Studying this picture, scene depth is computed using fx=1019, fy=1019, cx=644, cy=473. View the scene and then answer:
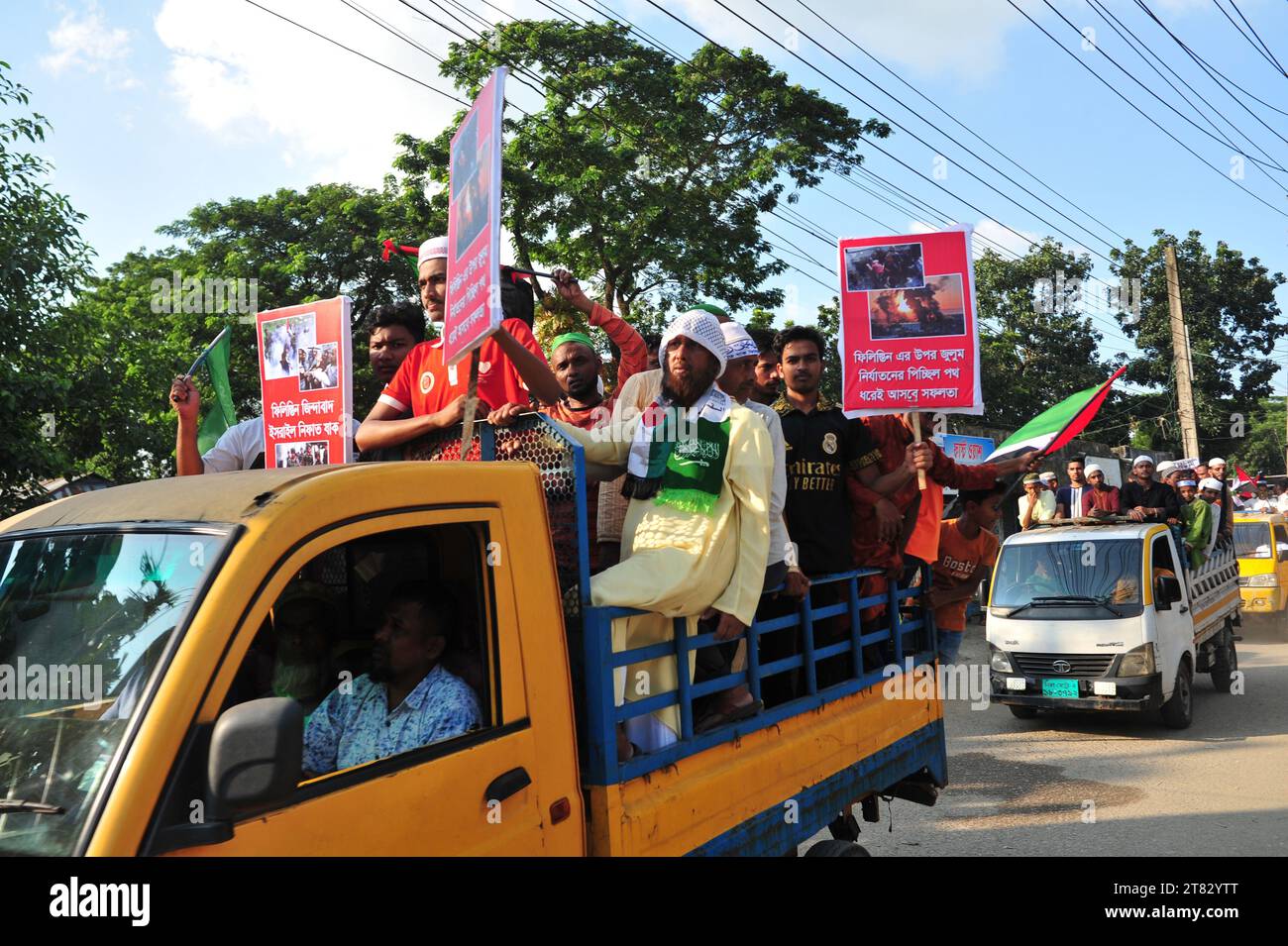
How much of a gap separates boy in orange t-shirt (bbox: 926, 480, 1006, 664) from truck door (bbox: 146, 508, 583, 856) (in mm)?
2851

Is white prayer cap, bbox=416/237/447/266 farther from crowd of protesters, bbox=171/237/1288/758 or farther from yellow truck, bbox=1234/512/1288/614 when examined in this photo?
yellow truck, bbox=1234/512/1288/614

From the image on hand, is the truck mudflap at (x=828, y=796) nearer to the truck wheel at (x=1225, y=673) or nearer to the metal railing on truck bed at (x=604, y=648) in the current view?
the metal railing on truck bed at (x=604, y=648)

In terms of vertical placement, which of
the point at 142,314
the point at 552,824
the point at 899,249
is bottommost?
the point at 552,824

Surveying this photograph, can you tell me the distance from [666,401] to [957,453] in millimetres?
15821

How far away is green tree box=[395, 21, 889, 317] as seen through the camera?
58.1ft

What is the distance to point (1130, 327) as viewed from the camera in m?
32.9

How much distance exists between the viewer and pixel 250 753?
5.66ft

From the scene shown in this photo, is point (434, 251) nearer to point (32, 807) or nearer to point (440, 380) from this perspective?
point (440, 380)

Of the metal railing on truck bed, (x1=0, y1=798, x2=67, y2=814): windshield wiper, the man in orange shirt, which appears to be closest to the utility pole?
the metal railing on truck bed

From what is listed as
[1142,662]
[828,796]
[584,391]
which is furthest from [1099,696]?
[584,391]

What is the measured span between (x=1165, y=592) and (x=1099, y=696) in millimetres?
1144
